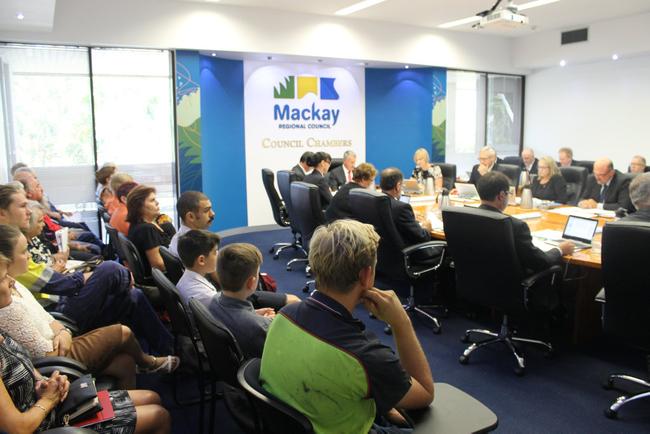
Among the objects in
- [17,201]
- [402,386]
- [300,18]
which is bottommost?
[402,386]

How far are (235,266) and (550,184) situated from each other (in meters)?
5.13

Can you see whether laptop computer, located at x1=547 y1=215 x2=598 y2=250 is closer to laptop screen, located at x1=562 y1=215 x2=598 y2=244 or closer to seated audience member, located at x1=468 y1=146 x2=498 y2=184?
laptop screen, located at x1=562 y1=215 x2=598 y2=244

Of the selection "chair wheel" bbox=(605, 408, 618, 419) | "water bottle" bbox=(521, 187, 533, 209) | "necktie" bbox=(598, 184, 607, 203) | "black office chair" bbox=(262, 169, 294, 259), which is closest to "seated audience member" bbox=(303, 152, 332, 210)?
"black office chair" bbox=(262, 169, 294, 259)

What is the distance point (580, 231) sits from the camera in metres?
4.01

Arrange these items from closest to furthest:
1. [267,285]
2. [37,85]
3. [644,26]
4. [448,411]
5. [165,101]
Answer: [448,411], [267,285], [37,85], [165,101], [644,26]

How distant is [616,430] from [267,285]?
2.29 m

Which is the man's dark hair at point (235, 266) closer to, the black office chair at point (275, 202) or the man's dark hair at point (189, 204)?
the man's dark hair at point (189, 204)

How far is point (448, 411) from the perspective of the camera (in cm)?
172

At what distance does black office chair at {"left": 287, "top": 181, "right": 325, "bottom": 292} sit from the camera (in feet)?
17.2

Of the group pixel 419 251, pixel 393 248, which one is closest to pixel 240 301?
pixel 393 248

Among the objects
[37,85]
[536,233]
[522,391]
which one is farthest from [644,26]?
[37,85]

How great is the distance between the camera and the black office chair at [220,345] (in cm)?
195

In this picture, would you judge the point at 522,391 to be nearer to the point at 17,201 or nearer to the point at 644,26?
the point at 17,201

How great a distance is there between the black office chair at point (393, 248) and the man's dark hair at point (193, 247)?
1.62 metres
